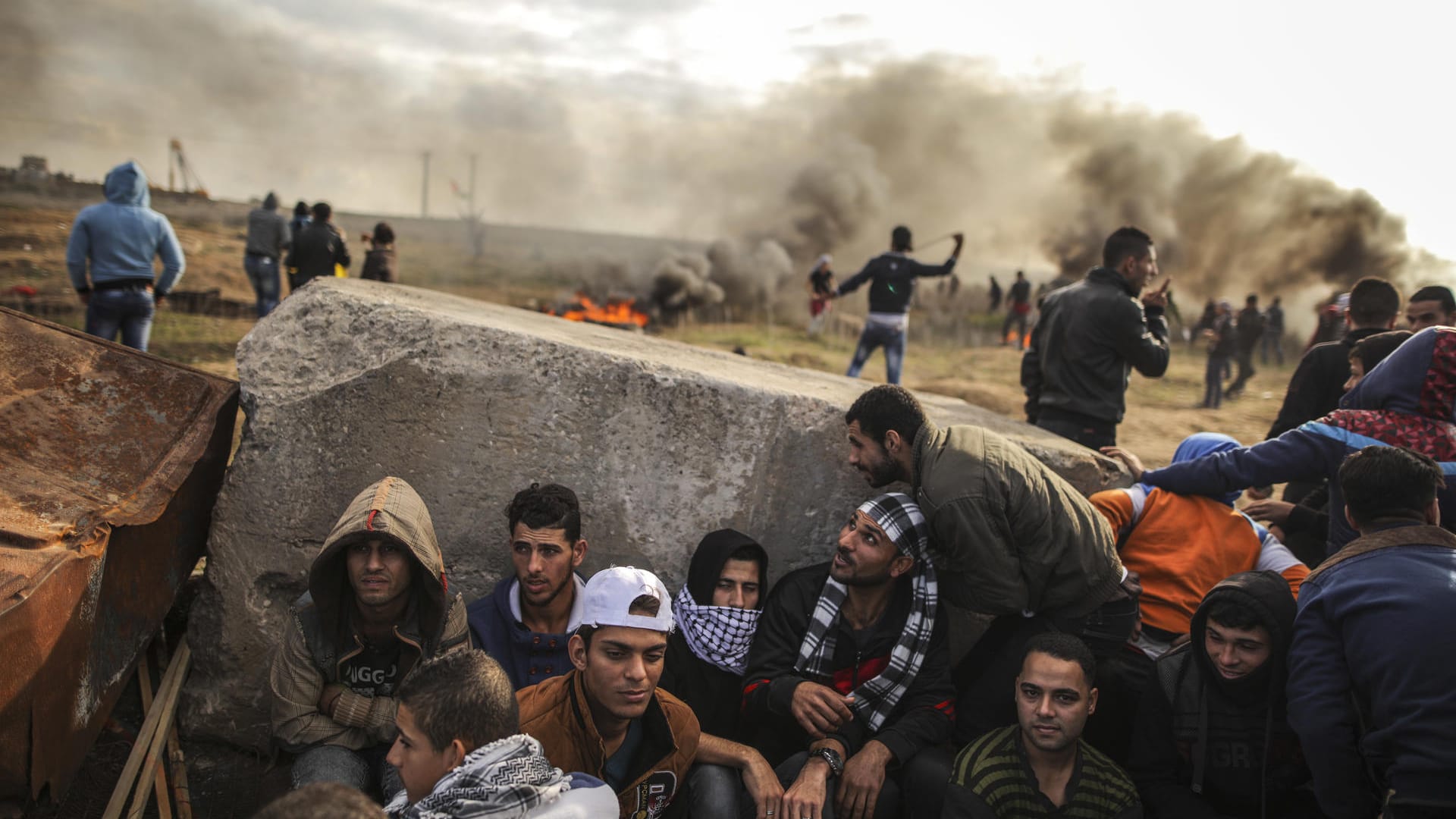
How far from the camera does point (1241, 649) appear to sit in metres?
2.73

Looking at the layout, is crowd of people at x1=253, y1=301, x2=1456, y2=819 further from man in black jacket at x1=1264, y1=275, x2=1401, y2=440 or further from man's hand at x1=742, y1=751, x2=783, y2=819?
man in black jacket at x1=1264, y1=275, x2=1401, y2=440

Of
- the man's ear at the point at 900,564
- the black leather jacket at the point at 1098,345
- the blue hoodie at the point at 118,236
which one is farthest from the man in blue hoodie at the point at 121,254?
the black leather jacket at the point at 1098,345

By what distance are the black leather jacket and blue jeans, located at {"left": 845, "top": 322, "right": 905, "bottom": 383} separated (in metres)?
2.82

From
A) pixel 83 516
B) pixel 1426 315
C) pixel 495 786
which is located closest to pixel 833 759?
pixel 495 786

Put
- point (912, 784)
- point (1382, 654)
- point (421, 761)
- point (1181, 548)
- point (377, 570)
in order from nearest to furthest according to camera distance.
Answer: point (421, 761), point (1382, 654), point (377, 570), point (912, 784), point (1181, 548)

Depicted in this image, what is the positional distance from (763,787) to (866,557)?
0.79 m

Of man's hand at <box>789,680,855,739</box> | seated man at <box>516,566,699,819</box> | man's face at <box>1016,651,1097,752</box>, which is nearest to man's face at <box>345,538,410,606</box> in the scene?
seated man at <box>516,566,699,819</box>

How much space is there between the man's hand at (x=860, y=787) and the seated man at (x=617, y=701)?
56 centimetres

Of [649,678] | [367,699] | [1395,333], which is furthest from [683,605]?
[1395,333]

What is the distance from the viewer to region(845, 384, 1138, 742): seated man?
114 inches

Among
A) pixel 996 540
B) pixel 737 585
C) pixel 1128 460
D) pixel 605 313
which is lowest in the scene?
pixel 737 585

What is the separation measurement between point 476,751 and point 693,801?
96 centimetres

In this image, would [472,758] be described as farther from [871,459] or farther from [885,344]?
[885,344]

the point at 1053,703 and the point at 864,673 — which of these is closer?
the point at 1053,703
